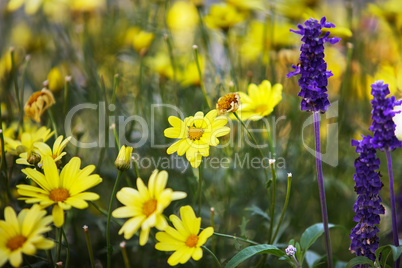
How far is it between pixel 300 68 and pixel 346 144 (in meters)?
0.49

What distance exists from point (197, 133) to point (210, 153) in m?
0.28

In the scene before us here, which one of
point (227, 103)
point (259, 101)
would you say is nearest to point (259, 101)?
point (259, 101)

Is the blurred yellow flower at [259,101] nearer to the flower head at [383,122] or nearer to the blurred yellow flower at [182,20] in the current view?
the flower head at [383,122]

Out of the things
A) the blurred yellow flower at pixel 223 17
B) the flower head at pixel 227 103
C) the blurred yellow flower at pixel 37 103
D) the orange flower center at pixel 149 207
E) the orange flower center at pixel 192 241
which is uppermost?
the blurred yellow flower at pixel 223 17

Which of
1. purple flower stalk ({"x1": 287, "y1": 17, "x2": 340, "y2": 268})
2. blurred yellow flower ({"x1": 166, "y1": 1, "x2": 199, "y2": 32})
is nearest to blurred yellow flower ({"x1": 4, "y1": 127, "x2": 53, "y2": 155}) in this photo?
purple flower stalk ({"x1": 287, "y1": 17, "x2": 340, "y2": 268})

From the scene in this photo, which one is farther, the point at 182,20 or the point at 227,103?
the point at 182,20

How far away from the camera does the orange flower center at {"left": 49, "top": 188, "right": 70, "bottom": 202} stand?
1.45 ft

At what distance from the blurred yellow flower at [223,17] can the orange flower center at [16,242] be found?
0.64 meters

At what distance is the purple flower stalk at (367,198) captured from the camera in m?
0.41

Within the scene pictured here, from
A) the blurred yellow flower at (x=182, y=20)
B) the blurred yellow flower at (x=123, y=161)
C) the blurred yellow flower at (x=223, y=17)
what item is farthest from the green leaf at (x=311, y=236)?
the blurred yellow flower at (x=182, y=20)

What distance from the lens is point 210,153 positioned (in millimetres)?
800

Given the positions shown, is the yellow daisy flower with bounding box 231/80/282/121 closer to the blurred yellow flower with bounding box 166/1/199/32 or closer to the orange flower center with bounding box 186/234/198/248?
the orange flower center with bounding box 186/234/198/248

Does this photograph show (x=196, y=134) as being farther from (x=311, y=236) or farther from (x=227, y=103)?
(x=311, y=236)

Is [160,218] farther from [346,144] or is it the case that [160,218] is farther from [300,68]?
[346,144]
